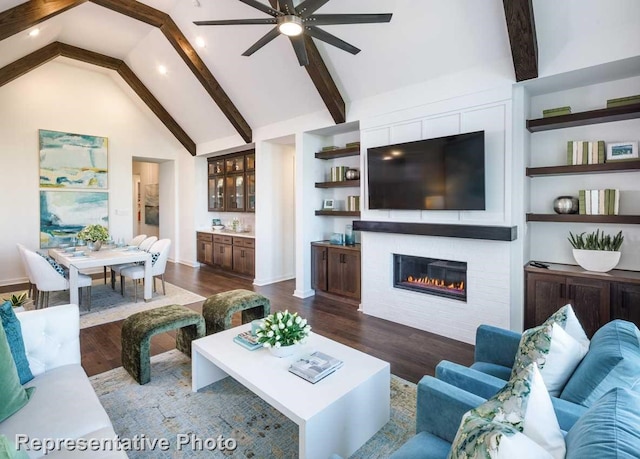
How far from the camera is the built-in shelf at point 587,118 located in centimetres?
288

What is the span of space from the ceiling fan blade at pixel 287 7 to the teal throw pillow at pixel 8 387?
262cm

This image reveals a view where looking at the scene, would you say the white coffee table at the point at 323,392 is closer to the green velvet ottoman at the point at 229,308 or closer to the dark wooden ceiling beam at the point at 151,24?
the green velvet ottoman at the point at 229,308

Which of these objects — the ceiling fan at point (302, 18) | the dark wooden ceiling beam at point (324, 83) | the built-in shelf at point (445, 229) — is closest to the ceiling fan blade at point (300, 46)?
the ceiling fan at point (302, 18)

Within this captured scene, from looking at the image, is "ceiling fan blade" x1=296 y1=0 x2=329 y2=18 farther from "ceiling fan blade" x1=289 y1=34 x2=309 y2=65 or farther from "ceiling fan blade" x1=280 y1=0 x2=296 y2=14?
"ceiling fan blade" x1=289 y1=34 x2=309 y2=65

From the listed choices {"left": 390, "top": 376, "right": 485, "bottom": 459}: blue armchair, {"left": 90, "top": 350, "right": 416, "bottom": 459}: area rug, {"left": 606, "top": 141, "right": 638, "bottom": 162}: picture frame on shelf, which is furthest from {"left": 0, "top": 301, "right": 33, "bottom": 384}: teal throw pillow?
{"left": 606, "top": 141, "right": 638, "bottom": 162}: picture frame on shelf

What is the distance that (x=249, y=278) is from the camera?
645 centimetres

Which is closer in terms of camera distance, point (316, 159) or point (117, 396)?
point (117, 396)

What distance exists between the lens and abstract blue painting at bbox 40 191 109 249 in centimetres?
623

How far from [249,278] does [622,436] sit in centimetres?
607

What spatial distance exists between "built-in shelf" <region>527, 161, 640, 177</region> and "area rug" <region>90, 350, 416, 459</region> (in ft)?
7.79

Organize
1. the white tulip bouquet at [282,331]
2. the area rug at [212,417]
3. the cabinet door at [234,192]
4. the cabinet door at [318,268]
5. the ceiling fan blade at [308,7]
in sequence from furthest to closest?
the cabinet door at [234,192] → the cabinet door at [318,268] → the ceiling fan blade at [308,7] → the white tulip bouquet at [282,331] → the area rug at [212,417]

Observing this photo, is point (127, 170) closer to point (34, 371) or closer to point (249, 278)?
point (249, 278)

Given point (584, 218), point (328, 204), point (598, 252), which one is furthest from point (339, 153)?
point (598, 252)

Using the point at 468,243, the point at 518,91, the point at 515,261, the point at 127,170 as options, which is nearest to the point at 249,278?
the point at 127,170
